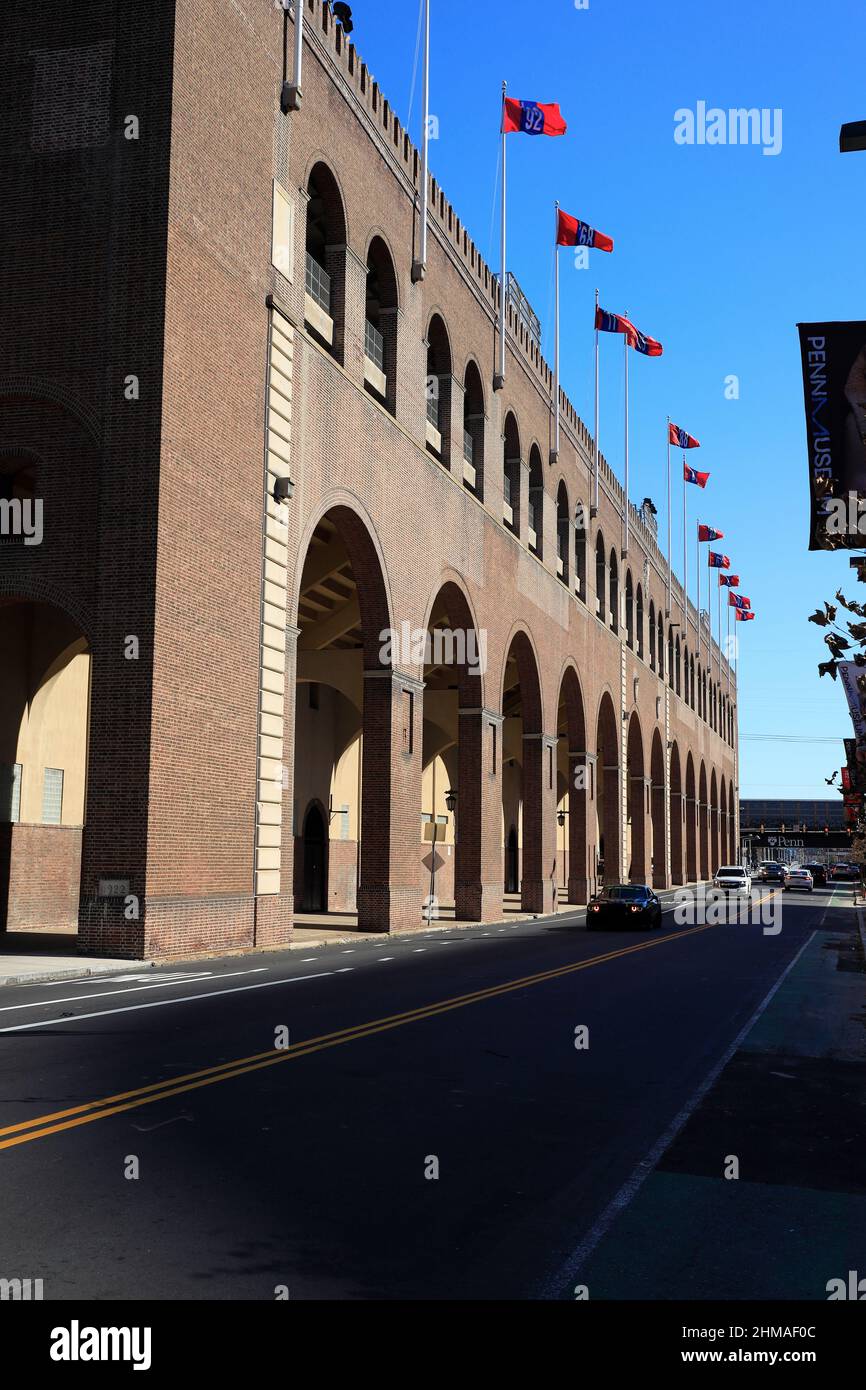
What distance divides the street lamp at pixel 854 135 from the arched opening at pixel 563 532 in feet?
131

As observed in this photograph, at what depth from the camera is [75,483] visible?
21.7 metres

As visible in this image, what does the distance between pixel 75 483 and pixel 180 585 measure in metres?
2.58

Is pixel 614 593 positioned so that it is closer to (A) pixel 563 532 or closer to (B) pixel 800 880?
(A) pixel 563 532

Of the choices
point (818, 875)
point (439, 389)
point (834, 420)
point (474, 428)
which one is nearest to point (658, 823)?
point (818, 875)

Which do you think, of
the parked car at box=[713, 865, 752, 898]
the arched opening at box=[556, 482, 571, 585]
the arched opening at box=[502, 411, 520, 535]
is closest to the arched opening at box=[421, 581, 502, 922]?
the arched opening at box=[502, 411, 520, 535]

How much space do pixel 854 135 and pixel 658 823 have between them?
68.9 meters

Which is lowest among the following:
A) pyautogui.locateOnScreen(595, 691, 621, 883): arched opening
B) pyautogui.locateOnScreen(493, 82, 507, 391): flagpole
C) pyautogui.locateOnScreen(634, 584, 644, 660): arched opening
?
pyautogui.locateOnScreen(595, 691, 621, 883): arched opening

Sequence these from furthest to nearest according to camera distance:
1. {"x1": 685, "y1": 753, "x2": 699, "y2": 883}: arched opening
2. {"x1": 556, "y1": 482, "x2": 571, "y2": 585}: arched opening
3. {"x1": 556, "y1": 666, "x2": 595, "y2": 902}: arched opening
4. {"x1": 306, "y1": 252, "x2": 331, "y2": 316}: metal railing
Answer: {"x1": 685, "y1": 753, "x2": 699, "y2": 883}: arched opening, {"x1": 556, "y1": 666, "x2": 595, "y2": 902}: arched opening, {"x1": 556, "y1": 482, "x2": 571, "y2": 585}: arched opening, {"x1": 306, "y1": 252, "x2": 331, "y2": 316}: metal railing

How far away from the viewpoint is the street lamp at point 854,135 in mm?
11664

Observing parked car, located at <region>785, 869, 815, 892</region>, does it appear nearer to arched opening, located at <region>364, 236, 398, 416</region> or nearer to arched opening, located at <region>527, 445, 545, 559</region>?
arched opening, located at <region>527, 445, 545, 559</region>

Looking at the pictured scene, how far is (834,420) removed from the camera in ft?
45.8

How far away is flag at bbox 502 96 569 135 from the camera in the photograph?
117 feet

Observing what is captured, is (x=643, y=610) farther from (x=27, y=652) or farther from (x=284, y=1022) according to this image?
(x=284, y=1022)

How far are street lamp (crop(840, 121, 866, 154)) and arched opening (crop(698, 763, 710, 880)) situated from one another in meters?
89.0
